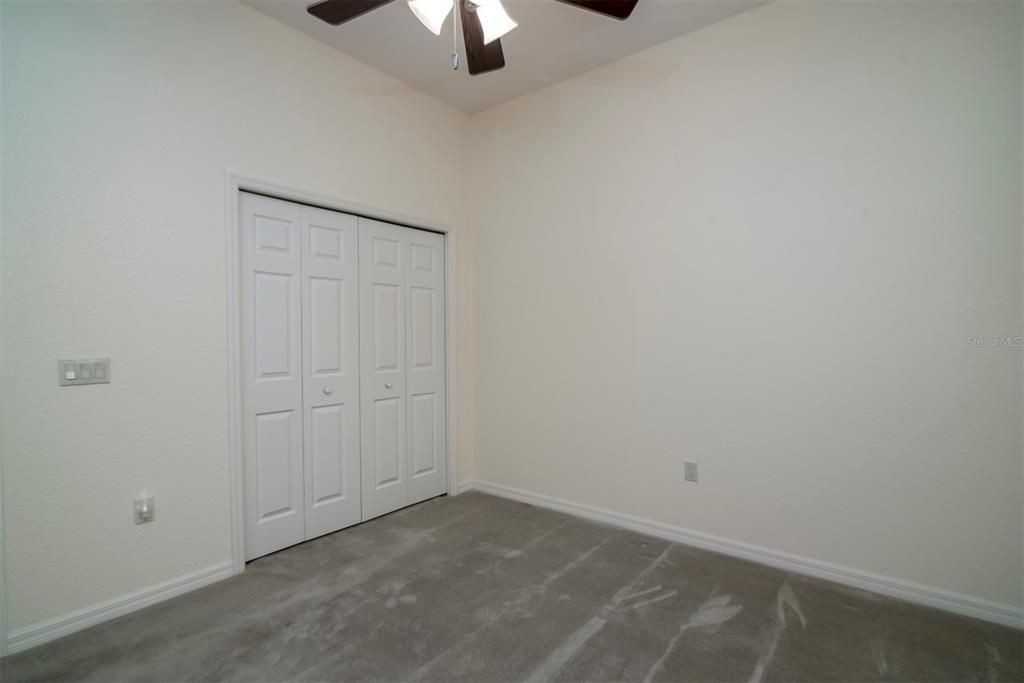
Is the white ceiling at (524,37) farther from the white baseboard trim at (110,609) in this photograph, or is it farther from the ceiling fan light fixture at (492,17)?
the white baseboard trim at (110,609)

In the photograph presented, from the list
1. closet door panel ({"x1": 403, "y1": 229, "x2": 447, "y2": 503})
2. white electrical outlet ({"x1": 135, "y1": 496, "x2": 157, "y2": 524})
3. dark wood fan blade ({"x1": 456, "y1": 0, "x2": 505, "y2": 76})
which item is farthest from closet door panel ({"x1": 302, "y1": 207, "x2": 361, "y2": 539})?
dark wood fan blade ({"x1": 456, "y1": 0, "x2": 505, "y2": 76})

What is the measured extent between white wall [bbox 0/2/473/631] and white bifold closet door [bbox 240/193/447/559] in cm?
21

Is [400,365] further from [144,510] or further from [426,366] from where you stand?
[144,510]

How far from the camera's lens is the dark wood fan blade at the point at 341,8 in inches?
74.7

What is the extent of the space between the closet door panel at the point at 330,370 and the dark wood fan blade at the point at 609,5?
5.88 ft

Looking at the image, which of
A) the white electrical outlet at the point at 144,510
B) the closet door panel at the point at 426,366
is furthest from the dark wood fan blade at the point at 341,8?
the white electrical outlet at the point at 144,510

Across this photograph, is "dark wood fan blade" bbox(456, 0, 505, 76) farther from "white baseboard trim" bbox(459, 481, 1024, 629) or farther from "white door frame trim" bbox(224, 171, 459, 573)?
"white baseboard trim" bbox(459, 481, 1024, 629)

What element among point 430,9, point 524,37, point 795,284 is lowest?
point 795,284

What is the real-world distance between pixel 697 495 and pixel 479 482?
5.47 ft

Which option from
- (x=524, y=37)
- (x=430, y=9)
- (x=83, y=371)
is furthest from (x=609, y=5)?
(x=83, y=371)

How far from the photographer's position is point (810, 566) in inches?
94.7

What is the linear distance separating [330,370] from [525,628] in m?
1.80

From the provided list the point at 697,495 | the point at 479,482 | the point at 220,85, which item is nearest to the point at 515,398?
the point at 479,482

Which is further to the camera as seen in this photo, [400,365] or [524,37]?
[400,365]
